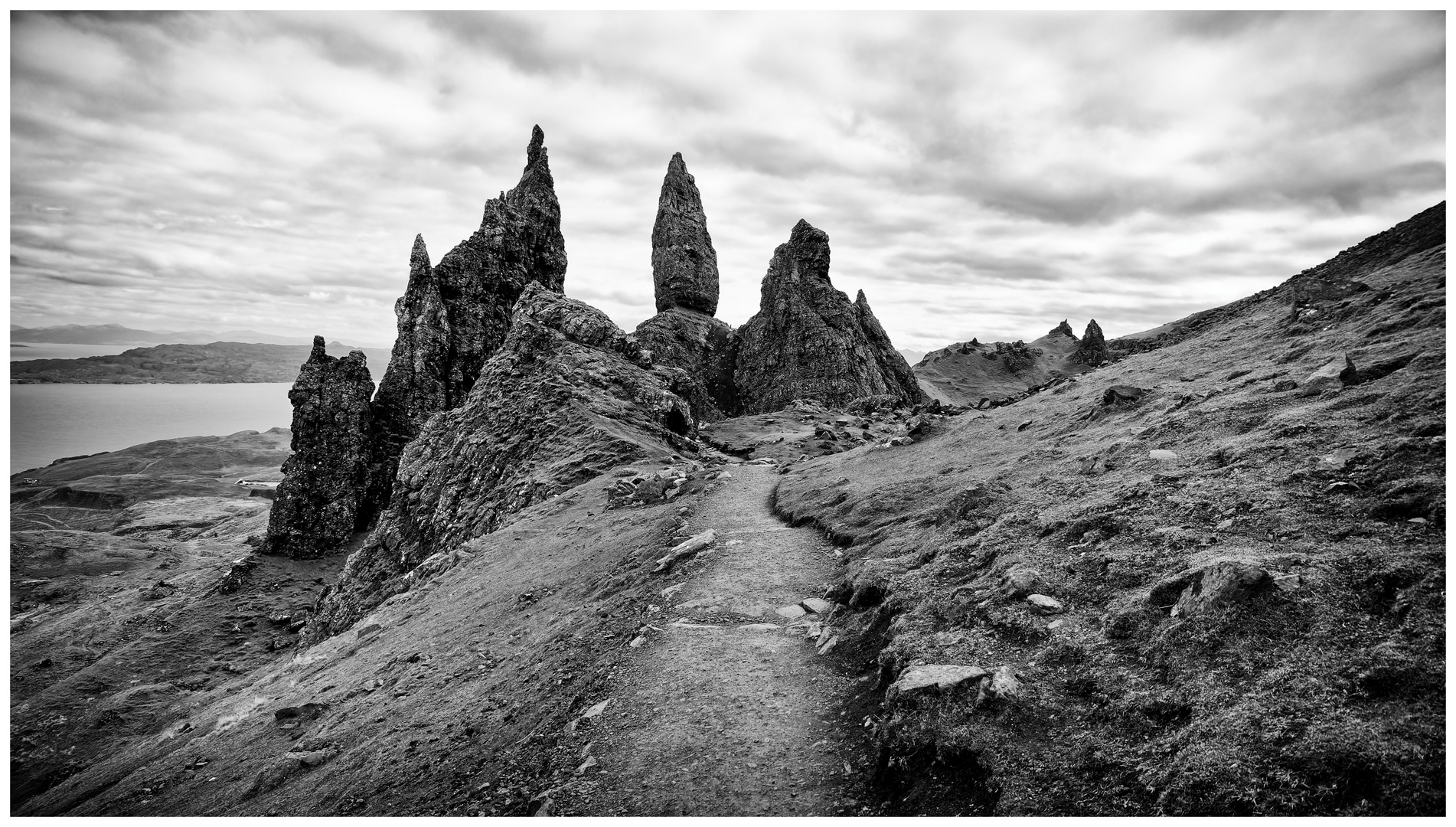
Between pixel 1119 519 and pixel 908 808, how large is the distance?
282 inches

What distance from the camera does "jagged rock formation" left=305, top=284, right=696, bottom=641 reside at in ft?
111

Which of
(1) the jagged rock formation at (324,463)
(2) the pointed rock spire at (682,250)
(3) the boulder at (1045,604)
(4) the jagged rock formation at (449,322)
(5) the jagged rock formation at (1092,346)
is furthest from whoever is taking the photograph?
(5) the jagged rock formation at (1092,346)

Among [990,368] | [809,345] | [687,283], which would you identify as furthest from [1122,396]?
[990,368]

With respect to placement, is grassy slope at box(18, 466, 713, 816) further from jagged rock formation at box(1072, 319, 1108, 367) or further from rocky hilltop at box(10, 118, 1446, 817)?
jagged rock formation at box(1072, 319, 1108, 367)

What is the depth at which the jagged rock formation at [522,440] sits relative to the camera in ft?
111

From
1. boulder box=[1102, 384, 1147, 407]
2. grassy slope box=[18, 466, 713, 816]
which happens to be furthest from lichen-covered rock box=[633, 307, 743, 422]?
boulder box=[1102, 384, 1147, 407]

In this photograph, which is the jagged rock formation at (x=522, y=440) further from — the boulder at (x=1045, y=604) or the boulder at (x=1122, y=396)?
the boulder at (x=1045, y=604)

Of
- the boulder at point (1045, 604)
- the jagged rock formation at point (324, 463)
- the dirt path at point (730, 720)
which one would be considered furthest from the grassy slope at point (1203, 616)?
the jagged rock formation at point (324, 463)

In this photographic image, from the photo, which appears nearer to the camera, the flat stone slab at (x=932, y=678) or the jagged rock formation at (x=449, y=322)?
the flat stone slab at (x=932, y=678)

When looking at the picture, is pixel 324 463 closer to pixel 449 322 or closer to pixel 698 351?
pixel 449 322

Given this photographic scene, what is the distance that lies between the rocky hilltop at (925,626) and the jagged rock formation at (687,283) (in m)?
69.2

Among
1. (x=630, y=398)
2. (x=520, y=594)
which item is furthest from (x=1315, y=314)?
(x=630, y=398)

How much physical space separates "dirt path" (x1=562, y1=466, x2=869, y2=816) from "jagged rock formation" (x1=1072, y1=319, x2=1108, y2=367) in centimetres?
14251

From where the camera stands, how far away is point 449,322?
2559 inches
